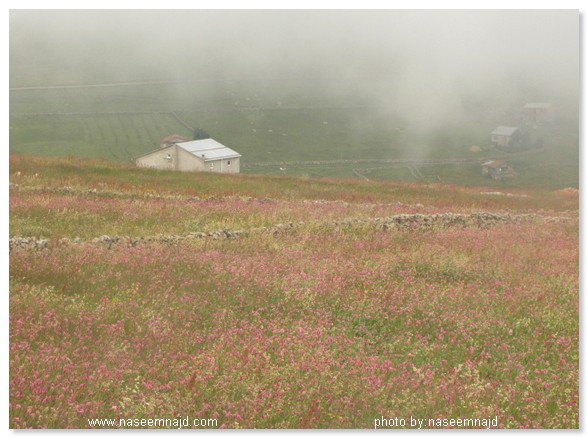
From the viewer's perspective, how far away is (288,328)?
28.1ft

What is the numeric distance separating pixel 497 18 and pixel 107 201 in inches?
520

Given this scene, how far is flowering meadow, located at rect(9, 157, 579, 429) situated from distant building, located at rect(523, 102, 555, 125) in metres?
23.1

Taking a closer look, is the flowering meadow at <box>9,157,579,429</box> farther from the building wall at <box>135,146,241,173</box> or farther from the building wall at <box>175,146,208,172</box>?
the building wall at <box>135,146,241,173</box>

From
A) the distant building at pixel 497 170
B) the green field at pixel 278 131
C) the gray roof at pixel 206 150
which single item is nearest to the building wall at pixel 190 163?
the gray roof at pixel 206 150

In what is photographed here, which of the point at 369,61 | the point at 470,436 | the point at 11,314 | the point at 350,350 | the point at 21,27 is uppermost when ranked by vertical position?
the point at 369,61

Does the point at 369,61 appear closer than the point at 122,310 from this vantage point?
No

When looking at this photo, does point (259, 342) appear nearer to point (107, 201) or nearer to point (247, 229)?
point (247, 229)

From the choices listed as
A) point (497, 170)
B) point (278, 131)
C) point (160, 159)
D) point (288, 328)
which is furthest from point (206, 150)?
point (278, 131)

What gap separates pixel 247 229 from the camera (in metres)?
15.0

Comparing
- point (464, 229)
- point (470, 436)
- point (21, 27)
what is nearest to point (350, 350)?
point (470, 436)

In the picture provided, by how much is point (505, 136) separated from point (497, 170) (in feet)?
14.7

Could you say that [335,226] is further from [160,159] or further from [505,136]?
[505,136]

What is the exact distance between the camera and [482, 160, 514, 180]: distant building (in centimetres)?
6400

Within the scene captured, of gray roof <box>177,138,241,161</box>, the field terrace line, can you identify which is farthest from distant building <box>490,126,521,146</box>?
the field terrace line
